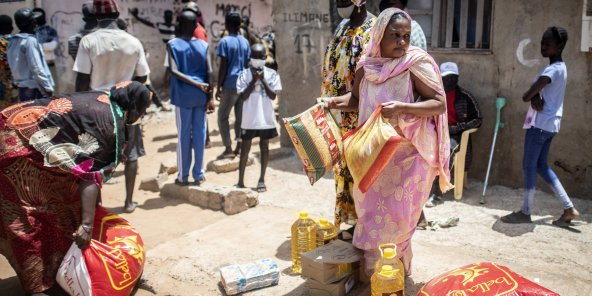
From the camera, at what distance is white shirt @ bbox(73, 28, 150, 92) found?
5207mm

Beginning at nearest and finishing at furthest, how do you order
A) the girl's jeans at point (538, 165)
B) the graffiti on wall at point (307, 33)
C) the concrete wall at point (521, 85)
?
the girl's jeans at point (538, 165)
the concrete wall at point (521, 85)
the graffiti on wall at point (307, 33)

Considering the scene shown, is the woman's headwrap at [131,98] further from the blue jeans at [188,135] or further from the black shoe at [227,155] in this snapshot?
the black shoe at [227,155]

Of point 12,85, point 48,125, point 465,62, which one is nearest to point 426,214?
point 465,62

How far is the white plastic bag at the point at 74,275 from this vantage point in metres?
3.36

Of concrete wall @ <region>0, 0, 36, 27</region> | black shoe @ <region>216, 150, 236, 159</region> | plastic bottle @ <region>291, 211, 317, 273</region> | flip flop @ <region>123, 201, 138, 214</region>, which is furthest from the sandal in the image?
concrete wall @ <region>0, 0, 36, 27</region>

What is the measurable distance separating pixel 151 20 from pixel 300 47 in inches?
254

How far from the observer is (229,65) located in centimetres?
736

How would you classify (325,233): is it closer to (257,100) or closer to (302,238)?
(302,238)

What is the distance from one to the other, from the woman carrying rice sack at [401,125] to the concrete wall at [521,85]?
2900 mm

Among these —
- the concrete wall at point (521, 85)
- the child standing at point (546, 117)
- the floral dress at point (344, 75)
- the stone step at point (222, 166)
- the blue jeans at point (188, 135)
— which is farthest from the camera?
the stone step at point (222, 166)

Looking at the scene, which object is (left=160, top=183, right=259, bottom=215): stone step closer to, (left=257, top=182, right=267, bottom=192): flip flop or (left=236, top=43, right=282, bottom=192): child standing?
(left=257, top=182, right=267, bottom=192): flip flop

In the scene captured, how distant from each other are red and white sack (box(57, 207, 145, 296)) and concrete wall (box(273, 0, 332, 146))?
14.1 feet

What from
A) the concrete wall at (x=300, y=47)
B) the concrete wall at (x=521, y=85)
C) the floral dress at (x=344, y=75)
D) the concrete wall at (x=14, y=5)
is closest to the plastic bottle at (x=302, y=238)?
the floral dress at (x=344, y=75)

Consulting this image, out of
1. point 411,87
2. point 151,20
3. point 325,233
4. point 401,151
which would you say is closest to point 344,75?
point 411,87
